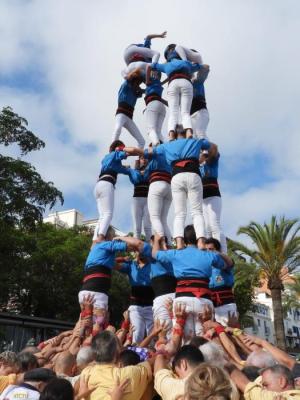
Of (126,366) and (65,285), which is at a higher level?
(65,285)

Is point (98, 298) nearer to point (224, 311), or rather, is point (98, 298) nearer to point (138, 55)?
point (224, 311)

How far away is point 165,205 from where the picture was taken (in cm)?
925

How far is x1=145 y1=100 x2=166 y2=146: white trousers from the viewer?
10.7m

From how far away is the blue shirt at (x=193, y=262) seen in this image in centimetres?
652

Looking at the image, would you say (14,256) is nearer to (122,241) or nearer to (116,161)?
(116,161)

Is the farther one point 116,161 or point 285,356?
point 116,161

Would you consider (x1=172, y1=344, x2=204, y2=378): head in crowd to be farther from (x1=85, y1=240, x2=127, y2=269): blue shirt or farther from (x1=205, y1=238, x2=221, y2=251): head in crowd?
(x1=85, y1=240, x2=127, y2=269): blue shirt

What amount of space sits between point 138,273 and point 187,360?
5458mm

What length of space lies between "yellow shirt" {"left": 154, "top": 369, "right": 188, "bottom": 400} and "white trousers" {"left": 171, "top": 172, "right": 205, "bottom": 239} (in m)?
4.52

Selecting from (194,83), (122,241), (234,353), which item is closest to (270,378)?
(234,353)

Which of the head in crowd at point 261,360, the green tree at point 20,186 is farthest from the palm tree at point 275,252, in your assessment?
the head in crowd at point 261,360

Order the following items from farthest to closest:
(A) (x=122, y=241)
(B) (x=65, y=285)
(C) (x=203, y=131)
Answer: (B) (x=65, y=285) < (C) (x=203, y=131) < (A) (x=122, y=241)

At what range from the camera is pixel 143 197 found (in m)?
10.1

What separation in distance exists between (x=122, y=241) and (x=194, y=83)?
5.07 metres
